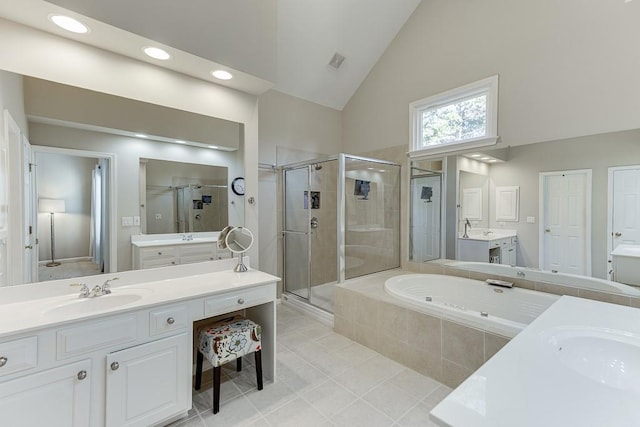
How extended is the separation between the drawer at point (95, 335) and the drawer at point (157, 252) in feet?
2.17

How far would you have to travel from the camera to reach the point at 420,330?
234 cm

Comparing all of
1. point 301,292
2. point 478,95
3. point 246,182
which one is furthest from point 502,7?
point 301,292

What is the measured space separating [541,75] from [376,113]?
6.17ft

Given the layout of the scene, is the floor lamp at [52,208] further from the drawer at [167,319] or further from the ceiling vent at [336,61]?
the ceiling vent at [336,61]

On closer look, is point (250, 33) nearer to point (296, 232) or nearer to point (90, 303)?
point (90, 303)

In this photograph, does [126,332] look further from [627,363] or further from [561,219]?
[561,219]

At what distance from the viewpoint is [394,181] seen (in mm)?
3781

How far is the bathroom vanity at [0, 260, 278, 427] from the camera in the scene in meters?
1.29

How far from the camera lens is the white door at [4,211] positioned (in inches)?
61.7

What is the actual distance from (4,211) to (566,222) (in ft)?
13.1

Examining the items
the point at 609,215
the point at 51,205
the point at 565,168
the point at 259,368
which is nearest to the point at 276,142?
the point at 51,205

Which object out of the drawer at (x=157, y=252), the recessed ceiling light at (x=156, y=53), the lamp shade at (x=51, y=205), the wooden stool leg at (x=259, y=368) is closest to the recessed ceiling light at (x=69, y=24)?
the recessed ceiling light at (x=156, y=53)

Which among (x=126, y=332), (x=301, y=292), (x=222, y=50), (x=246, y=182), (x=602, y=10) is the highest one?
(x=602, y=10)

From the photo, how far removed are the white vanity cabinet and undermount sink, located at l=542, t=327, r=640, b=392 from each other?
1764 mm
